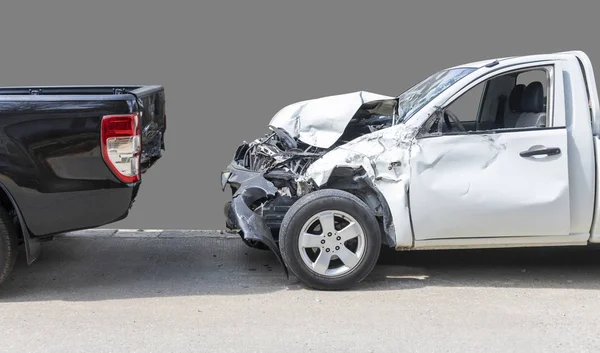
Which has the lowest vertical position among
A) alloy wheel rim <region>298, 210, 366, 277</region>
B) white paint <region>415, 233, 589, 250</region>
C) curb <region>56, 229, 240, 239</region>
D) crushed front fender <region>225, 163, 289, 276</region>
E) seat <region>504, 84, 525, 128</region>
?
curb <region>56, 229, 240, 239</region>

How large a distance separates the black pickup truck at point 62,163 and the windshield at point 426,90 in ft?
8.35

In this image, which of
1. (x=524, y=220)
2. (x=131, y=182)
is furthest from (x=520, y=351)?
(x=131, y=182)

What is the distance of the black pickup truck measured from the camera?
560 centimetres

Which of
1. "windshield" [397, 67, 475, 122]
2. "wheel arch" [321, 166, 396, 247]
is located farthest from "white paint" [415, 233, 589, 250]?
"windshield" [397, 67, 475, 122]

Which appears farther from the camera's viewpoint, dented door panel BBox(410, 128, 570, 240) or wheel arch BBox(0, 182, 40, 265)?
dented door panel BBox(410, 128, 570, 240)

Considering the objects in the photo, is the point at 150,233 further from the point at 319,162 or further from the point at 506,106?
the point at 506,106

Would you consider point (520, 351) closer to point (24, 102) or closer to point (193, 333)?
point (193, 333)

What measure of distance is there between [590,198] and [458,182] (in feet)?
3.98

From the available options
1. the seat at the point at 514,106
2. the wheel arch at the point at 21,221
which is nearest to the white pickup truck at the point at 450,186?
the seat at the point at 514,106

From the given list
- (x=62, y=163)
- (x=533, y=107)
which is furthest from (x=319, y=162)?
(x=62, y=163)

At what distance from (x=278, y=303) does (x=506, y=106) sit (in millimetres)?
3210

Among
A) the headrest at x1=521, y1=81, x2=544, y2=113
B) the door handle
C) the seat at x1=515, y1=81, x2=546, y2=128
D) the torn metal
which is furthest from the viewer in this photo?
the headrest at x1=521, y1=81, x2=544, y2=113

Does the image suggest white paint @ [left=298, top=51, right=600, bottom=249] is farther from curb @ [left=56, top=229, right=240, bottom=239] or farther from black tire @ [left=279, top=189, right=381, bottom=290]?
curb @ [left=56, top=229, right=240, bottom=239]

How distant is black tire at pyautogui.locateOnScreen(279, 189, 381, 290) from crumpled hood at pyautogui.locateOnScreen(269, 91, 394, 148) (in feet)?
2.80
